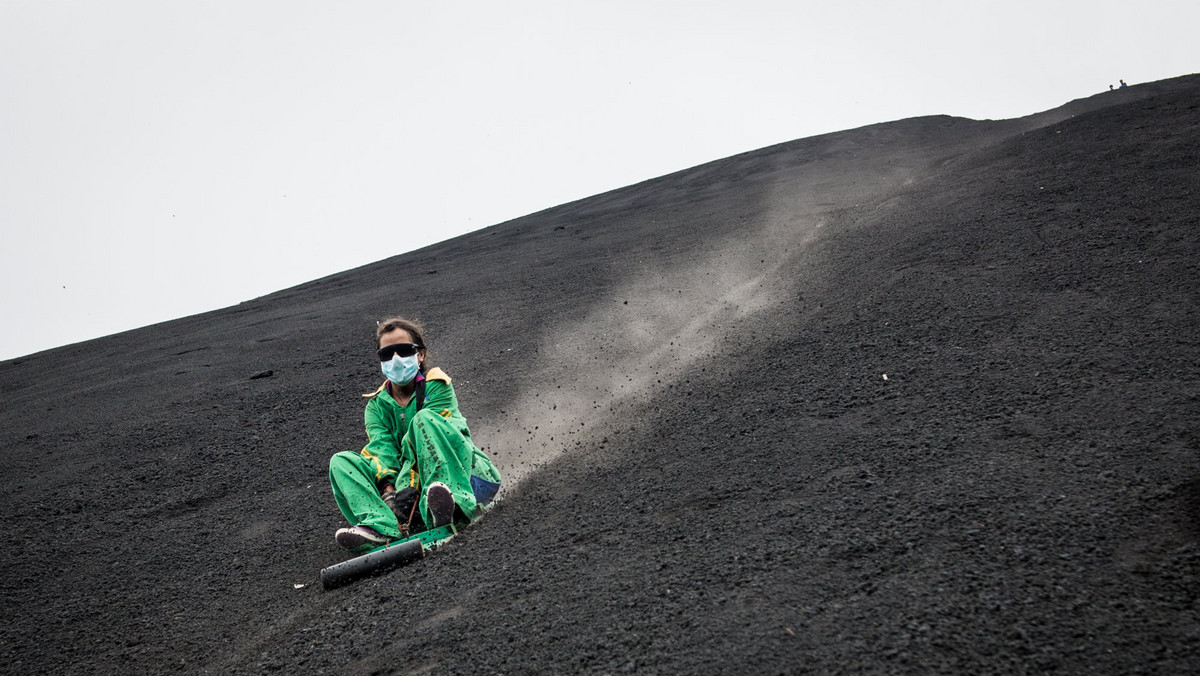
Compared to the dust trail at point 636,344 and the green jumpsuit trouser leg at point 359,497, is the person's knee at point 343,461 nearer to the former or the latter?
the green jumpsuit trouser leg at point 359,497

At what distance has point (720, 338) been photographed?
25.3ft

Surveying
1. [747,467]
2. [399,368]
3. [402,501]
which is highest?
[399,368]

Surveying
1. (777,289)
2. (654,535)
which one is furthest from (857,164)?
(654,535)

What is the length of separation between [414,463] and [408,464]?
0.12ft

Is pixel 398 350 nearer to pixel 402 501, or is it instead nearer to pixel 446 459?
pixel 446 459

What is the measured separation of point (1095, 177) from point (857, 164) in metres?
9.55

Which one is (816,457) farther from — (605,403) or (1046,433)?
(605,403)

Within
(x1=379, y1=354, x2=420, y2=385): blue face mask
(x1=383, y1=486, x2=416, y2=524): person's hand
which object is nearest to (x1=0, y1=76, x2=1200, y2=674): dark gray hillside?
(x1=383, y1=486, x2=416, y2=524): person's hand

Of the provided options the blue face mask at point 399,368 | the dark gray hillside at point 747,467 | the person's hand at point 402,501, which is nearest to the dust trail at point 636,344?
the dark gray hillside at point 747,467

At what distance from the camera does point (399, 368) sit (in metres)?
5.23

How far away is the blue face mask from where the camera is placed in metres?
5.22

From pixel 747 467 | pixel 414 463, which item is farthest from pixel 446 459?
pixel 747 467

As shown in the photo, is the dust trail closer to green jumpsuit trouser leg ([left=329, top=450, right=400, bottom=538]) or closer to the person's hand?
the person's hand

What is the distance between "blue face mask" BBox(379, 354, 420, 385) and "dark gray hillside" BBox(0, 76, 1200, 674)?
113 cm
